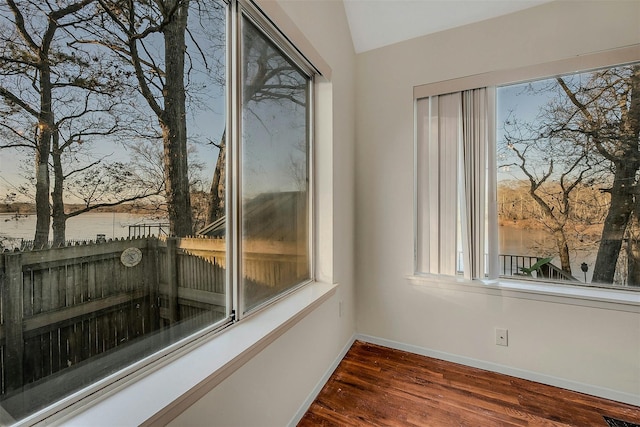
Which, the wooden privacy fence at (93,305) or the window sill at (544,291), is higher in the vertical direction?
the wooden privacy fence at (93,305)

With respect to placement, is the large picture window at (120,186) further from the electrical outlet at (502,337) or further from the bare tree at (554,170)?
the bare tree at (554,170)

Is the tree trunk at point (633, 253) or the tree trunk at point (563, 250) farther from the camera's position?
the tree trunk at point (563, 250)

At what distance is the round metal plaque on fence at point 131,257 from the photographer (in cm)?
89

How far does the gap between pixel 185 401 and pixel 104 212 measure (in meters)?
0.64

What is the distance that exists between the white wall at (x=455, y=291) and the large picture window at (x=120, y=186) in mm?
1296

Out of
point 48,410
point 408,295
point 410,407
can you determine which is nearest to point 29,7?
point 48,410

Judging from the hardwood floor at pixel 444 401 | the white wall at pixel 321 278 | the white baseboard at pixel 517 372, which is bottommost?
the hardwood floor at pixel 444 401

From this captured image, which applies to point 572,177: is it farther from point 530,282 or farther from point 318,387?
point 318,387

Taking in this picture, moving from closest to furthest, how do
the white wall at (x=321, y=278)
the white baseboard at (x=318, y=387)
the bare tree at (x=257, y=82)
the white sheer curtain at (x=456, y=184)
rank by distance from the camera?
the white wall at (x=321, y=278), the bare tree at (x=257, y=82), the white baseboard at (x=318, y=387), the white sheer curtain at (x=456, y=184)

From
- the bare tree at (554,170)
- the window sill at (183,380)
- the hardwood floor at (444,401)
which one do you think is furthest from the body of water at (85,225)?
the bare tree at (554,170)

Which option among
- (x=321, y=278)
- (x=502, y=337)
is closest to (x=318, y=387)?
(x=321, y=278)

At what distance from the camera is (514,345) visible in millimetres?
2049

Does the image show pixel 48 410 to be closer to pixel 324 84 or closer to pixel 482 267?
pixel 324 84

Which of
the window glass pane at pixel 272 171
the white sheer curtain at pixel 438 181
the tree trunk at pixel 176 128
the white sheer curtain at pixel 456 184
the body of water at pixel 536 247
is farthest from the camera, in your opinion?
the white sheer curtain at pixel 438 181
